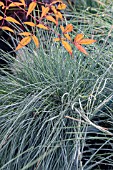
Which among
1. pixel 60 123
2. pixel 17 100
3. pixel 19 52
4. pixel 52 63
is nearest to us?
pixel 60 123

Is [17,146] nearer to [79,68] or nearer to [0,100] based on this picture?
[0,100]

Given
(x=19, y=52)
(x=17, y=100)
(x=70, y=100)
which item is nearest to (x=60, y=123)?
(x=70, y=100)

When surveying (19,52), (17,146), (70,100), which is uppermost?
(19,52)

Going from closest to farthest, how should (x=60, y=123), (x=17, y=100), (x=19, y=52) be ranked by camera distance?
(x=60, y=123), (x=17, y=100), (x=19, y=52)

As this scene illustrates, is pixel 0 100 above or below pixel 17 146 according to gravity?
above

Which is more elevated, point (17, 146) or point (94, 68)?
point (94, 68)

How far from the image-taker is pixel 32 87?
8.13 feet

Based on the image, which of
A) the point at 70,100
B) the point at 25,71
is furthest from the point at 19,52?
the point at 70,100

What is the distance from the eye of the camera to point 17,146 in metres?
2.24

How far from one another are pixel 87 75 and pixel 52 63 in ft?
0.82

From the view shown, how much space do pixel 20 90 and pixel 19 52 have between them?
19.1 inches

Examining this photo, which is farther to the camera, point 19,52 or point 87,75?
point 19,52

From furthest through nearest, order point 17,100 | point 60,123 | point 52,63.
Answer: point 52,63
point 17,100
point 60,123

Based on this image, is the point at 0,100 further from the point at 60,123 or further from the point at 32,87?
the point at 60,123
